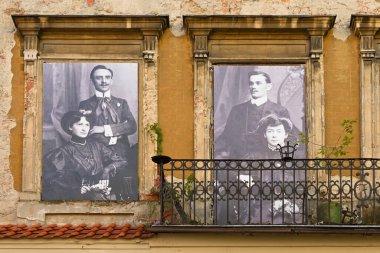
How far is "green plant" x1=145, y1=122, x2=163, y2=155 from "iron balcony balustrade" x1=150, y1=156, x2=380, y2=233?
259 mm

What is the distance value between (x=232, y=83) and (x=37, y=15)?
2.76 metres

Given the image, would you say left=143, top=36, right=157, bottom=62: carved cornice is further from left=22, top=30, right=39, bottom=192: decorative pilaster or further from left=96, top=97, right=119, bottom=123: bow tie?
left=22, top=30, right=39, bottom=192: decorative pilaster

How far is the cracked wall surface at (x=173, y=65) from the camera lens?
1411cm

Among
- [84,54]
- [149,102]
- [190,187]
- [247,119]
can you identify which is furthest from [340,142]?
[84,54]

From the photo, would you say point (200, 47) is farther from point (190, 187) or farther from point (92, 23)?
point (190, 187)

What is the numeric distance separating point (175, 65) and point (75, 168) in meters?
1.92

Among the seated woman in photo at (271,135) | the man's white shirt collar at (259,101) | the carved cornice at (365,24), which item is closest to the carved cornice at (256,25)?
the carved cornice at (365,24)

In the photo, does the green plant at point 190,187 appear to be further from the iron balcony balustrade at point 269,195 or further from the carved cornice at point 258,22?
the carved cornice at point 258,22

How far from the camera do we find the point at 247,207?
1394 cm

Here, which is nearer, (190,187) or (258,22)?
(190,187)

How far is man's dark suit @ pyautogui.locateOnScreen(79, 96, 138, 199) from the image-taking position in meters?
14.1

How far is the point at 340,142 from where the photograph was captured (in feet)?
46.2

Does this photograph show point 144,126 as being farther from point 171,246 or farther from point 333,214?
point 333,214

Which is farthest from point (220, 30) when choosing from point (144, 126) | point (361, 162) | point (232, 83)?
point (361, 162)
